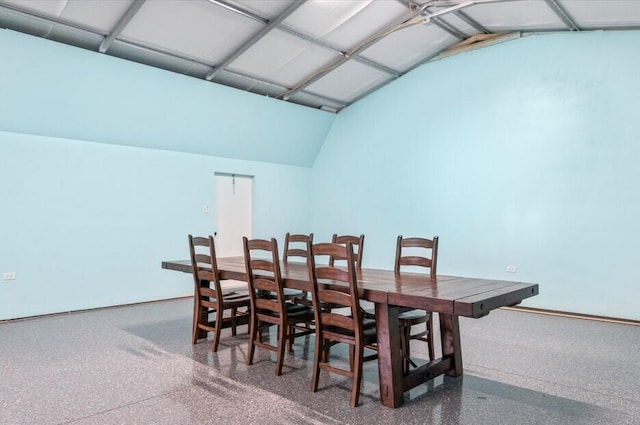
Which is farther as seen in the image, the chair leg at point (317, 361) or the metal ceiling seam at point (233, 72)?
the metal ceiling seam at point (233, 72)

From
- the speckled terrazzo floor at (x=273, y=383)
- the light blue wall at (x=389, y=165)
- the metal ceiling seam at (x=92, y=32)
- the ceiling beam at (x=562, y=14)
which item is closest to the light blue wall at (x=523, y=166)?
the light blue wall at (x=389, y=165)

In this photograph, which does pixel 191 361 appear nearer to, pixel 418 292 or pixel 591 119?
pixel 418 292

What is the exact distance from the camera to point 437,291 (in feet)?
8.60

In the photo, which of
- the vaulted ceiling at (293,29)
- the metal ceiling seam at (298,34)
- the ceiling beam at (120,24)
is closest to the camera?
the ceiling beam at (120,24)

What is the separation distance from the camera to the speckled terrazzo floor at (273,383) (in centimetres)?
253

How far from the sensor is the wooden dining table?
2352 millimetres

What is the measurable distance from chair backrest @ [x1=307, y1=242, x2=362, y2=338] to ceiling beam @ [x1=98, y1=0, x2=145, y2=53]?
10.5ft

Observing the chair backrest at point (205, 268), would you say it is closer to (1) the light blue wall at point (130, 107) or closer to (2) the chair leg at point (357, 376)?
(2) the chair leg at point (357, 376)

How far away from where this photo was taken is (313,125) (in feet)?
25.7

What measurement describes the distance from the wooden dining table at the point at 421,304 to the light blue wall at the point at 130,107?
3.64m

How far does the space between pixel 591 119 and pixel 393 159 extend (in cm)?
285

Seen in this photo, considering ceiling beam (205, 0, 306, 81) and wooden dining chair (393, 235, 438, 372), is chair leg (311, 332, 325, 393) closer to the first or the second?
wooden dining chair (393, 235, 438, 372)

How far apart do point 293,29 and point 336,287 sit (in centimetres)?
365

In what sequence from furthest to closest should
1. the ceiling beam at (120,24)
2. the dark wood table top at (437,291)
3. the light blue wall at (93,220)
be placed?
the light blue wall at (93,220)
the ceiling beam at (120,24)
the dark wood table top at (437,291)
